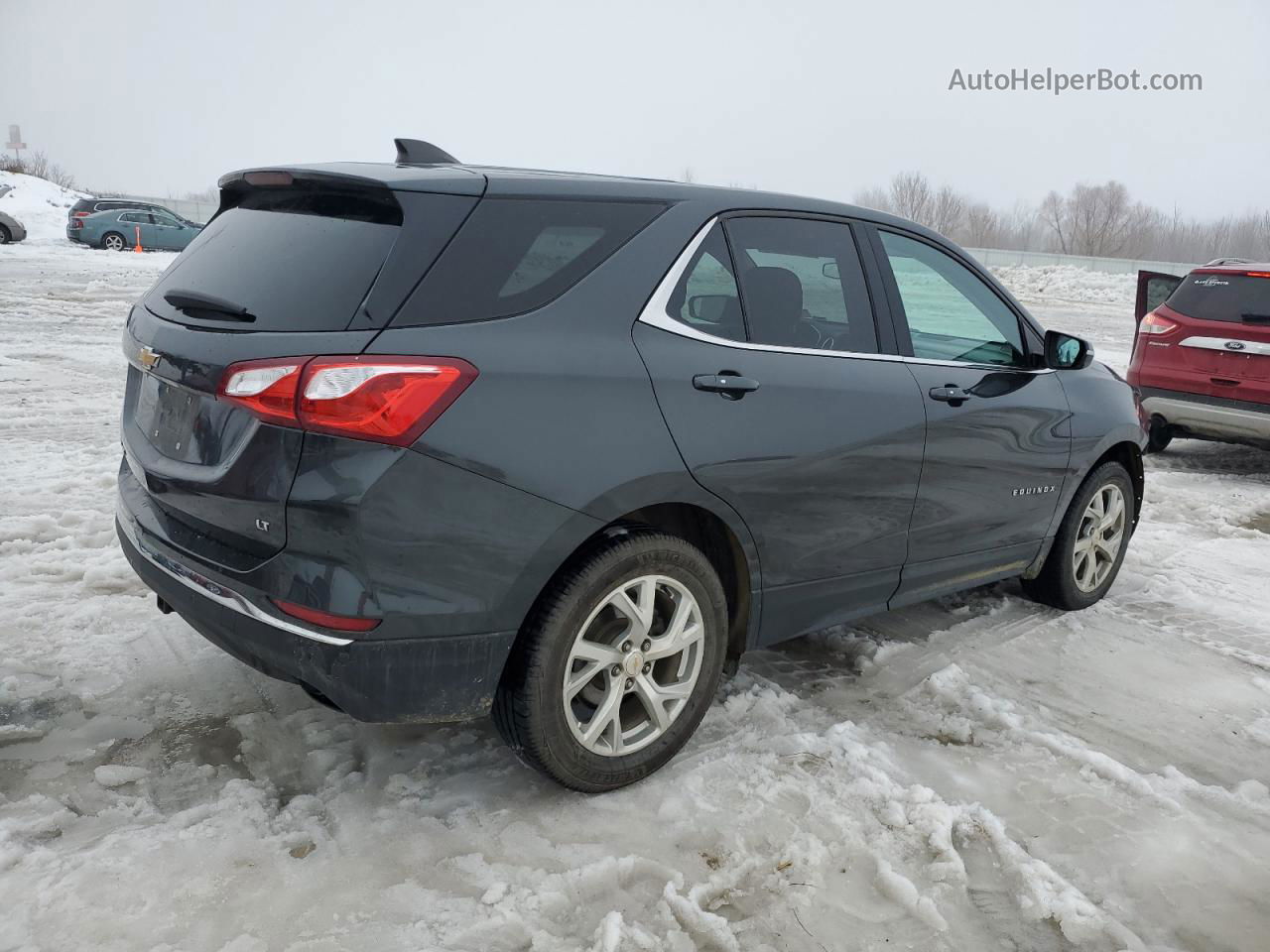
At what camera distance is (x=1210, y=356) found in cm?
775

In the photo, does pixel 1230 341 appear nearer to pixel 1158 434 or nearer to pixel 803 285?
pixel 1158 434

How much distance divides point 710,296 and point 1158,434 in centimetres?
696

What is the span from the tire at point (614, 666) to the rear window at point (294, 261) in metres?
0.96

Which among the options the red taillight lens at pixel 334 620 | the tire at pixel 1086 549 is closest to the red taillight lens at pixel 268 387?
the red taillight lens at pixel 334 620

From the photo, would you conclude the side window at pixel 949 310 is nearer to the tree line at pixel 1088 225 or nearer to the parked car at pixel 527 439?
the parked car at pixel 527 439

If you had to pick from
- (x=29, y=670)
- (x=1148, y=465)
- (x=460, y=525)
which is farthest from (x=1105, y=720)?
(x=1148, y=465)

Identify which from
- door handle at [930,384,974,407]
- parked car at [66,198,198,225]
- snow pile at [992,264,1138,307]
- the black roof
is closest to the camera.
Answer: the black roof

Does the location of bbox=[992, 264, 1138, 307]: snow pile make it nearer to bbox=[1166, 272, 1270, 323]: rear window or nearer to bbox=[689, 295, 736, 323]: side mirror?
bbox=[1166, 272, 1270, 323]: rear window

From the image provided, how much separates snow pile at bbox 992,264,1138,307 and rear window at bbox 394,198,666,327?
3204 cm

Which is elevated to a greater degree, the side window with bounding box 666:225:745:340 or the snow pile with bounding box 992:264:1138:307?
the snow pile with bounding box 992:264:1138:307

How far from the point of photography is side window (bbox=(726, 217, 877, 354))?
3.19 meters

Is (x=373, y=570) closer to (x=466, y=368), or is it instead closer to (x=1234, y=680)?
(x=466, y=368)

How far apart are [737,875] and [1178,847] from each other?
135 centimetres

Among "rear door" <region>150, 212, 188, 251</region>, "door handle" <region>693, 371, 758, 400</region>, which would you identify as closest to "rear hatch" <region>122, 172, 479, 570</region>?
"door handle" <region>693, 371, 758, 400</region>
